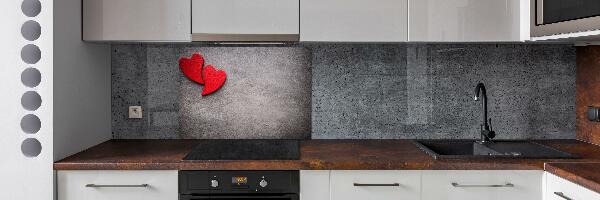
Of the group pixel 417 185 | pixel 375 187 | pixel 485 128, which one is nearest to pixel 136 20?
pixel 375 187

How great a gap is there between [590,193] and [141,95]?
2122mm

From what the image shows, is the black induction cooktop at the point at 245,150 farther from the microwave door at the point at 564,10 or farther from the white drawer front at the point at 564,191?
the microwave door at the point at 564,10

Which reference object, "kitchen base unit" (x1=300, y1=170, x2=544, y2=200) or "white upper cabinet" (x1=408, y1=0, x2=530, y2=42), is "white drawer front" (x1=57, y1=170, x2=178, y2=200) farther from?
"white upper cabinet" (x1=408, y1=0, x2=530, y2=42)

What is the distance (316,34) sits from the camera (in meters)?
2.59

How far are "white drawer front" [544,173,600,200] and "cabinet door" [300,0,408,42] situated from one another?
0.91 meters

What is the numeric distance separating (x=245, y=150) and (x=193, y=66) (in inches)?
24.6

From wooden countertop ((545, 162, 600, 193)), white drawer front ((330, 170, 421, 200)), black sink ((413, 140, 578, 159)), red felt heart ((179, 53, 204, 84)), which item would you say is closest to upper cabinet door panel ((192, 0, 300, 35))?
red felt heart ((179, 53, 204, 84))

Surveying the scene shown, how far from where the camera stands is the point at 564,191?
6.93ft

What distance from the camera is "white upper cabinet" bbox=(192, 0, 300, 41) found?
2.58 meters

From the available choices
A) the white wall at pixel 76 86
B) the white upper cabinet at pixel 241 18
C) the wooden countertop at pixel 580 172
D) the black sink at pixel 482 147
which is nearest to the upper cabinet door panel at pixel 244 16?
the white upper cabinet at pixel 241 18
